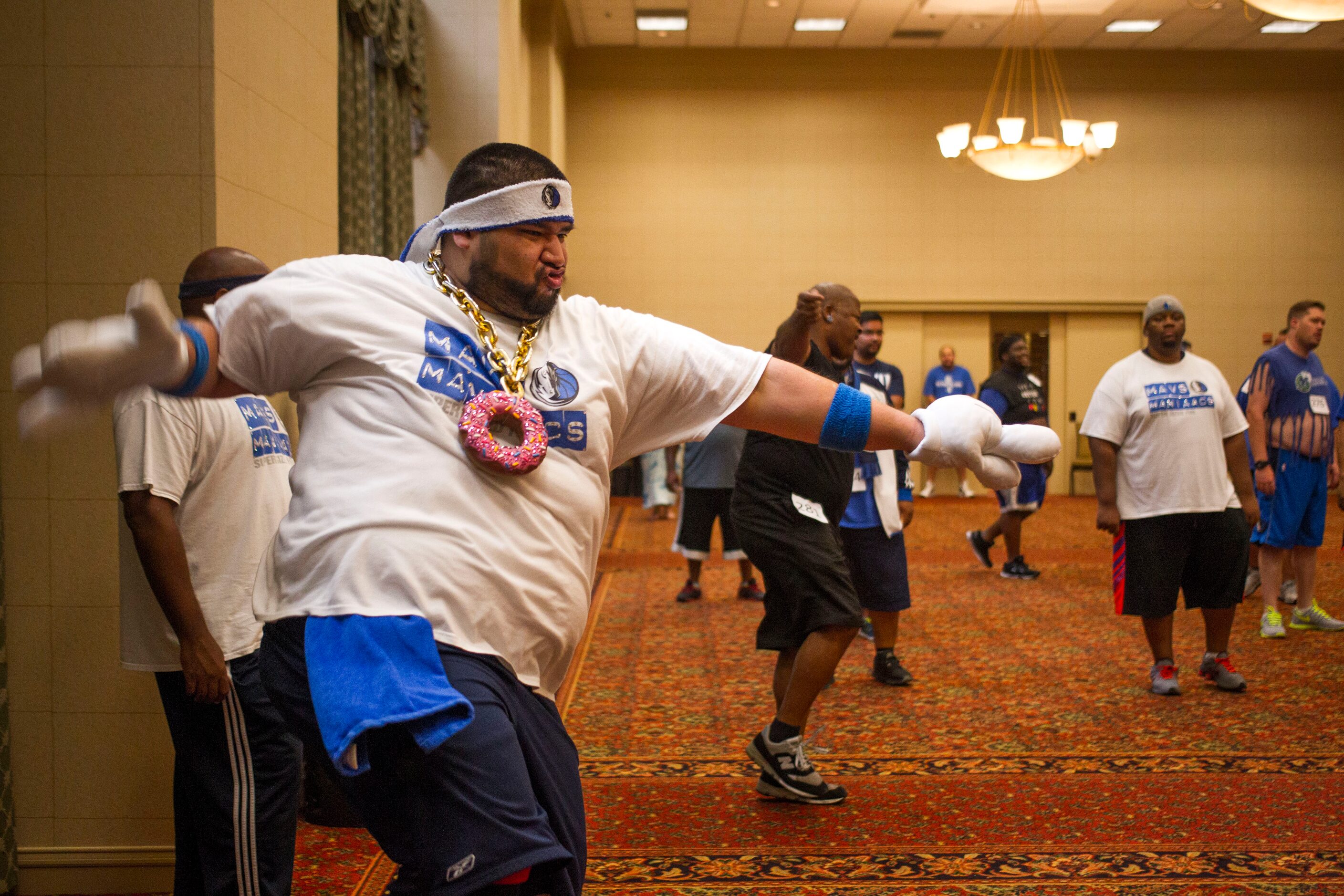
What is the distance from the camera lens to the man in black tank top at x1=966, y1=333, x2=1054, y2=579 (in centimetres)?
865

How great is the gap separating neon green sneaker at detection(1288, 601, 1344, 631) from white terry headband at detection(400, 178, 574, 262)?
621 cm

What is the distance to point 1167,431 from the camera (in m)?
5.22

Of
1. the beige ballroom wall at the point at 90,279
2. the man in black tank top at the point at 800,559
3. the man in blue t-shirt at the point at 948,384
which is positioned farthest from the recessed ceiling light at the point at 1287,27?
the beige ballroom wall at the point at 90,279

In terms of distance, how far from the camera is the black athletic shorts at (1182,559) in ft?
17.0

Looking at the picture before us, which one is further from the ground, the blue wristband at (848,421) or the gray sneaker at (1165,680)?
the blue wristband at (848,421)

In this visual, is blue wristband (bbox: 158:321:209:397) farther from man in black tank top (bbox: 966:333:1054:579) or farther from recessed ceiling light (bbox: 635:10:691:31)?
recessed ceiling light (bbox: 635:10:691:31)

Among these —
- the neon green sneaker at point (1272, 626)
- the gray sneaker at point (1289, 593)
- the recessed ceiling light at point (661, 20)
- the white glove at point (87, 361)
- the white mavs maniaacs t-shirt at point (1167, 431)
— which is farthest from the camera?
the recessed ceiling light at point (661, 20)

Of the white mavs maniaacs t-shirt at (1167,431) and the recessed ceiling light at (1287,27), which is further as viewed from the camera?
the recessed ceiling light at (1287,27)

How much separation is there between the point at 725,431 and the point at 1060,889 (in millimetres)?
4602

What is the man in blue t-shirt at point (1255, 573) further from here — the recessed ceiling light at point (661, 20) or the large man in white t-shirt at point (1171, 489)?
the recessed ceiling light at point (661, 20)

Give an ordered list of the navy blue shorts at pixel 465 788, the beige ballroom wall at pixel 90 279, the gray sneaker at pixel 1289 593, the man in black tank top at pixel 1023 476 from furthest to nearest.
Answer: the man in black tank top at pixel 1023 476
the gray sneaker at pixel 1289 593
the beige ballroom wall at pixel 90 279
the navy blue shorts at pixel 465 788

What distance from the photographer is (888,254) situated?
53.9ft

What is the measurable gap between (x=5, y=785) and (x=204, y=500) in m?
1.31


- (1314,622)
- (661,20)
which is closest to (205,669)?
(1314,622)
